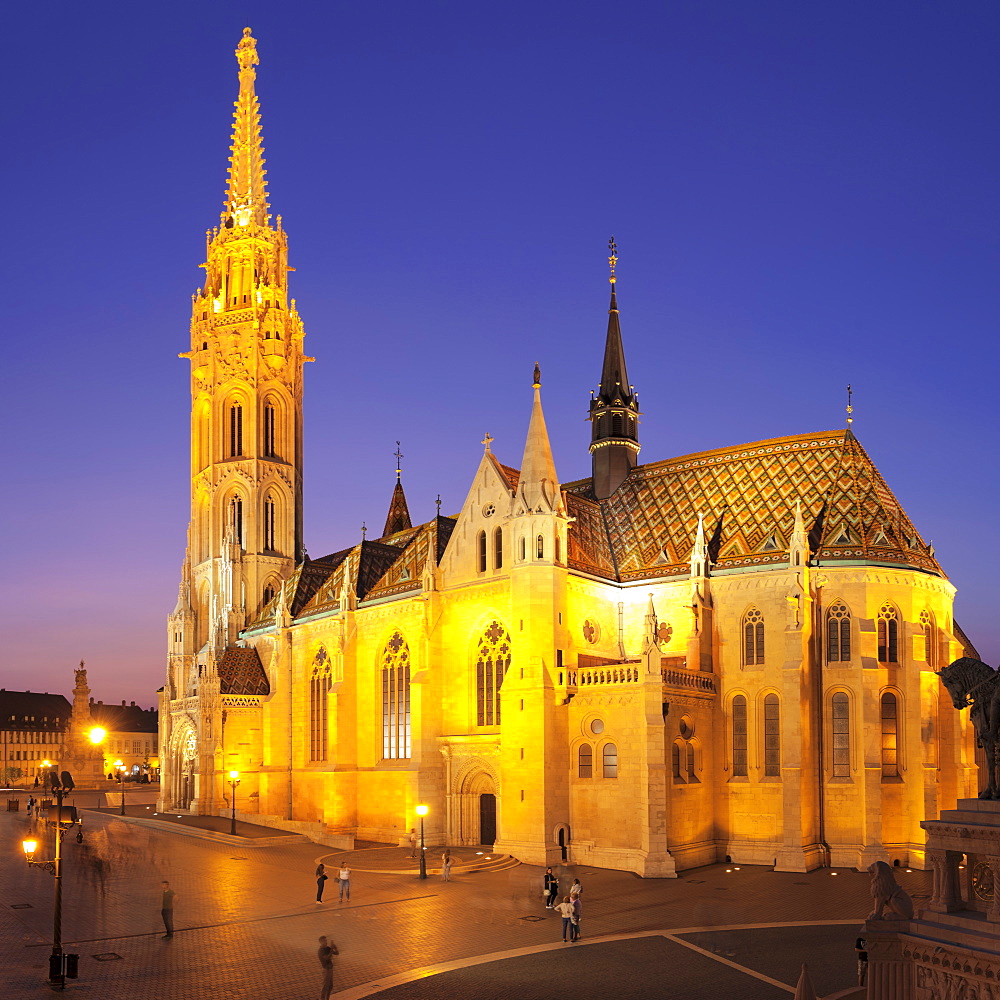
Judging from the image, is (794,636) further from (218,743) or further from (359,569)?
(218,743)

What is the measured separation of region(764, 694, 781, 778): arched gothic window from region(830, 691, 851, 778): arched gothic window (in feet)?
7.03

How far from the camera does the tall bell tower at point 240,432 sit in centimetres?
7381

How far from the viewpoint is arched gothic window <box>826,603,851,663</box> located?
143ft

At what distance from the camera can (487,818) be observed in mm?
48250

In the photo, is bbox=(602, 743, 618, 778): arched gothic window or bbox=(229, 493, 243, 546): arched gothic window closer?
bbox=(602, 743, 618, 778): arched gothic window

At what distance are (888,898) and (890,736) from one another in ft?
88.9

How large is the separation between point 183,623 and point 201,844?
26.3 metres

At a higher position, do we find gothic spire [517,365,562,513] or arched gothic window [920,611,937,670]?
gothic spire [517,365,562,513]

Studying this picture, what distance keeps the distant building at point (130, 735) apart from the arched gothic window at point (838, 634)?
11810cm

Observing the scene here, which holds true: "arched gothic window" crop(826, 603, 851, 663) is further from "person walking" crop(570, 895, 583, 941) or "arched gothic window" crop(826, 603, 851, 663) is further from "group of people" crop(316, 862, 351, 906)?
"group of people" crop(316, 862, 351, 906)

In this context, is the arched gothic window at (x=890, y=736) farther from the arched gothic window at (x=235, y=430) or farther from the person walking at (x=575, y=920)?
the arched gothic window at (x=235, y=430)

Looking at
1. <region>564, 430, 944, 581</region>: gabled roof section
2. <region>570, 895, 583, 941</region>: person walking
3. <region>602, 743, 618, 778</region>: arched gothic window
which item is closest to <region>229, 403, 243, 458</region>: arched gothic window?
<region>564, 430, 944, 581</region>: gabled roof section

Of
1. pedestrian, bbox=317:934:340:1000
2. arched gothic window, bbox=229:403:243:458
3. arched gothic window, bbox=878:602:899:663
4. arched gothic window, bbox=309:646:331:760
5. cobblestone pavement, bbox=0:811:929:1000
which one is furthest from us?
arched gothic window, bbox=229:403:243:458

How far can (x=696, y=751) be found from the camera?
1700 inches
